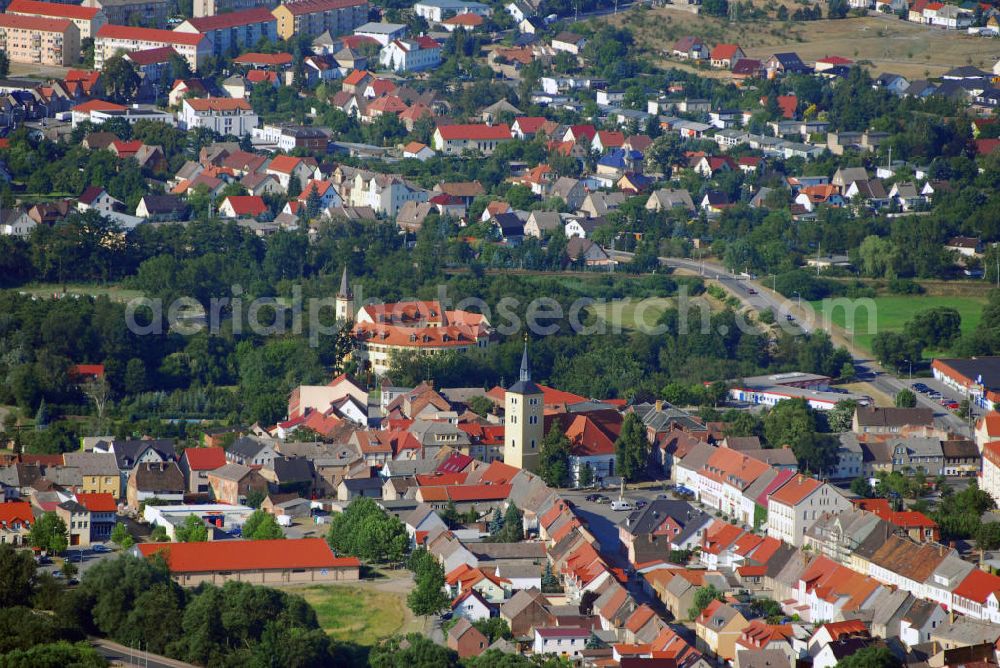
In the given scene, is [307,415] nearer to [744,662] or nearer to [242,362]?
[242,362]

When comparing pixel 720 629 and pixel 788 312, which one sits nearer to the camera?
pixel 720 629

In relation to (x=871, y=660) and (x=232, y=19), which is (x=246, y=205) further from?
(x=871, y=660)

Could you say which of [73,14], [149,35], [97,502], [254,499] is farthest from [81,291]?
[73,14]

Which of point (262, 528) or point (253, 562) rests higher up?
point (253, 562)

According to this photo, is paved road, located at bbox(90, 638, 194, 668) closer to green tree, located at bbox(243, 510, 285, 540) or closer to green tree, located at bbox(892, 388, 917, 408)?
green tree, located at bbox(243, 510, 285, 540)

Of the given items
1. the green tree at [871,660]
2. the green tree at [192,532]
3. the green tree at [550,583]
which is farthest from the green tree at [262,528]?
the green tree at [871,660]

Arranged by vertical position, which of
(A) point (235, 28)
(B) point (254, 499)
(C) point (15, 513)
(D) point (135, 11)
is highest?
(D) point (135, 11)

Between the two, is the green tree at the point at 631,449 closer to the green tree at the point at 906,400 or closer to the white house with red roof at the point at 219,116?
the green tree at the point at 906,400
